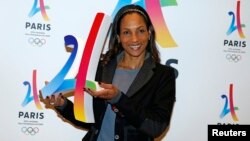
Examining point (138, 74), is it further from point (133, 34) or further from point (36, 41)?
point (36, 41)

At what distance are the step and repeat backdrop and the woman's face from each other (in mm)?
406

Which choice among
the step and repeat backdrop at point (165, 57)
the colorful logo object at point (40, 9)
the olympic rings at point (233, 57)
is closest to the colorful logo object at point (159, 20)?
the step and repeat backdrop at point (165, 57)

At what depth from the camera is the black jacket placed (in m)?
1.16

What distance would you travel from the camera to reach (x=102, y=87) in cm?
111

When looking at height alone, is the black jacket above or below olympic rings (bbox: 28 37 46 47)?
below

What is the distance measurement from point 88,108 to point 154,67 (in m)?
0.28

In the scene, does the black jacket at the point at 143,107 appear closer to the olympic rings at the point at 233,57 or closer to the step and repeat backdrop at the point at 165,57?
the step and repeat backdrop at the point at 165,57

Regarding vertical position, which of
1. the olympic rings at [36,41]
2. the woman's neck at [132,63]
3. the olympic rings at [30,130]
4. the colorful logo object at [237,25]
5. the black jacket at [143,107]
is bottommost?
the olympic rings at [30,130]

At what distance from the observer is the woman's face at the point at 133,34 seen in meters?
1.27

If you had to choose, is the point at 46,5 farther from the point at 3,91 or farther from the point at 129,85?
the point at 129,85

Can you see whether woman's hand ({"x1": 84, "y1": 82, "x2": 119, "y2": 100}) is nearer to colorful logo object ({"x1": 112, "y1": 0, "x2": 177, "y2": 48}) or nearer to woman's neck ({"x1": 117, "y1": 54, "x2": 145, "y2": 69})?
woman's neck ({"x1": 117, "y1": 54, "x2": 145, "y2": 69})

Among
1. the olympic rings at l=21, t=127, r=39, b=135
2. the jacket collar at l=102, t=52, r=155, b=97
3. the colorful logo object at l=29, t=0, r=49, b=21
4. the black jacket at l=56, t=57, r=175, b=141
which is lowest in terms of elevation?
the olympic rings at l=21, t=127, r=39, b=135

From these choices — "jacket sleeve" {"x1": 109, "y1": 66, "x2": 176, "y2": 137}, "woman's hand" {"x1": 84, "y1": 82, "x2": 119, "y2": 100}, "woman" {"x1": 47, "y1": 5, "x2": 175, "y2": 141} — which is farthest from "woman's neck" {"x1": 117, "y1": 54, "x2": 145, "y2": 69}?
"woman's hand" {"x1": 84, "y1": 82, "x2": 119, "y2": 100}

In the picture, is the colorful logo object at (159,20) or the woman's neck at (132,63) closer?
the woman's neck at (132,63)
